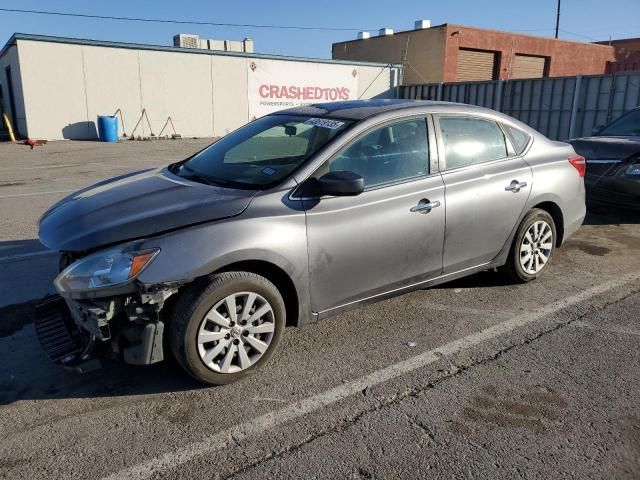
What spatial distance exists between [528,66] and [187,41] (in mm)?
21099

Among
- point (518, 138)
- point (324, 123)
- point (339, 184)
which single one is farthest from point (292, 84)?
point (339, 184)

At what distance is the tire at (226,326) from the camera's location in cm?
301

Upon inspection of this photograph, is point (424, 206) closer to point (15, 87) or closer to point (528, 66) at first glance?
point (15, 87)

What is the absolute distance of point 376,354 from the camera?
3639 millimetres

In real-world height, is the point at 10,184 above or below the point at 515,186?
below

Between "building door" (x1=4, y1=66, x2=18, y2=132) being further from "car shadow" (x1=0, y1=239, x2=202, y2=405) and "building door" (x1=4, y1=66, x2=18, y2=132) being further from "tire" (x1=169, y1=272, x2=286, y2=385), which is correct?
"tire" (x1=169, y1=272, x2=286, y2=385)

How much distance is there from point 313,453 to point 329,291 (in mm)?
1155

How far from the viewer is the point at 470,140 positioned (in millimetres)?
4402

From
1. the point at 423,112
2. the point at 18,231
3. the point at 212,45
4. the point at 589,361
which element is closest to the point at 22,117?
the point at 212,45

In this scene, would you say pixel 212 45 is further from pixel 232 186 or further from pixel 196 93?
pixel 232 186

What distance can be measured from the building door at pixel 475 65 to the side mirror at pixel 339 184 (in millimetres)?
30052

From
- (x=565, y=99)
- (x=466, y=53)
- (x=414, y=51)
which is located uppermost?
(x=414, y=51)

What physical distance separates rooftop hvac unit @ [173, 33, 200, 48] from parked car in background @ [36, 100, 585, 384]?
1066 inches

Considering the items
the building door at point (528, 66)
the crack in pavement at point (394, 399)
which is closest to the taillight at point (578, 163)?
the crack in pavement at point (394, 399)
